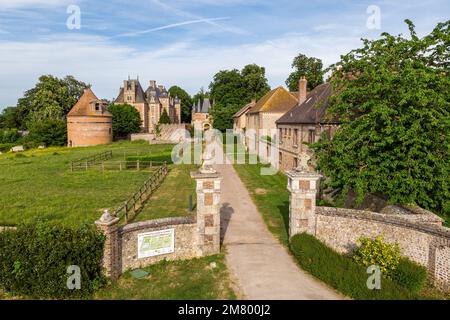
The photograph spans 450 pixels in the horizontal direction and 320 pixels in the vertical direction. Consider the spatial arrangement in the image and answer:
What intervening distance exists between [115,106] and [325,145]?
186ft

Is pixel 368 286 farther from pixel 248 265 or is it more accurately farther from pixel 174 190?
pixel 174 190

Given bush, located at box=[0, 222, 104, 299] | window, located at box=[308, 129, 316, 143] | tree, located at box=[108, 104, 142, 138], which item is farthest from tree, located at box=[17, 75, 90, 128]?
bush, located at box=[0, 222, 104, 299]

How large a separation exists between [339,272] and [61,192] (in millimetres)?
18430

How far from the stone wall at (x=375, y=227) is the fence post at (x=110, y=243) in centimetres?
604

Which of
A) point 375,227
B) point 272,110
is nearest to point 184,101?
point 272,110

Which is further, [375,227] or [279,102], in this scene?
[279,102]

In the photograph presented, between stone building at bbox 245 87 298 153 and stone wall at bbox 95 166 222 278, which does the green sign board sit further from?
stone building at bbox 245 87 298 153

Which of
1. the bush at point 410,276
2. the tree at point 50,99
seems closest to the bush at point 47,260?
the bush at point 410,276

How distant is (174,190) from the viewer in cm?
2156

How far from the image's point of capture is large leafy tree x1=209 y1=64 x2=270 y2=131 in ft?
209

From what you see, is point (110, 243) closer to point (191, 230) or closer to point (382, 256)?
point (191, 230)

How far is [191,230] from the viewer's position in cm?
1091

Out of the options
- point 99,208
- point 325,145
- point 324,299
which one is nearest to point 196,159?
point 99,208
